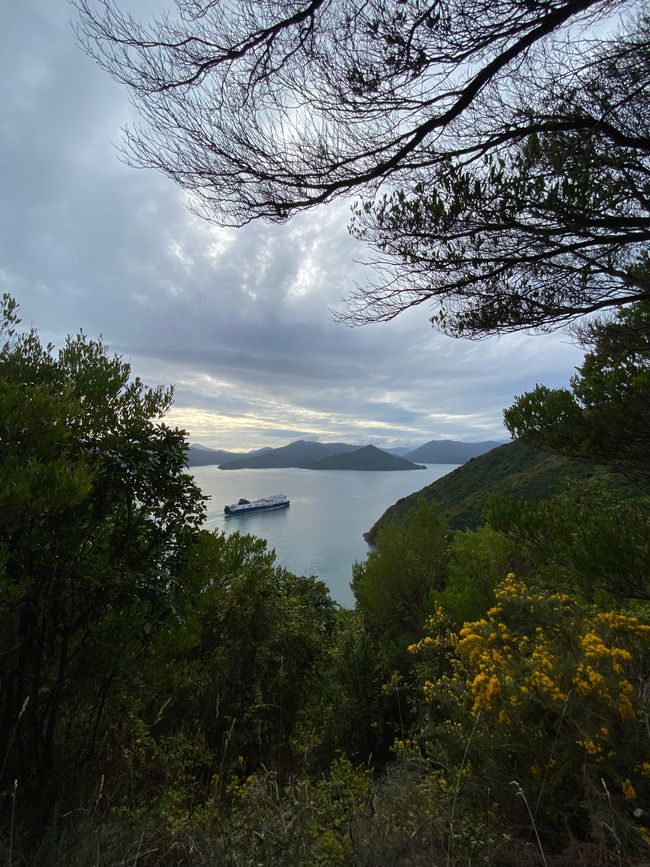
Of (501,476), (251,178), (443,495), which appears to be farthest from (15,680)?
(443,495)

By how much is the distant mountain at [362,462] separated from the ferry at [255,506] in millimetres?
52901

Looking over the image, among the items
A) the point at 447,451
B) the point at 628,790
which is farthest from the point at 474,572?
the point at 447,451

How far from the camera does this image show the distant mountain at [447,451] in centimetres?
11514

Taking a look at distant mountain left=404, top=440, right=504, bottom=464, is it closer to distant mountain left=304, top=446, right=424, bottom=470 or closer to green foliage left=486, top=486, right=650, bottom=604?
distant mountain left=304, top=446, right=424, bottom=470

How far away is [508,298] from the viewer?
9.34 feet

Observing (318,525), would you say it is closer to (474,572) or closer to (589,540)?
(474,572)

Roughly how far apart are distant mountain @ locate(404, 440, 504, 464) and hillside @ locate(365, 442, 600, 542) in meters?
81.0

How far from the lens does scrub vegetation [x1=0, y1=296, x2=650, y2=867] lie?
1.75 metres

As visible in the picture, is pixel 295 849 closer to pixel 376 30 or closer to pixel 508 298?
pixel 508 298

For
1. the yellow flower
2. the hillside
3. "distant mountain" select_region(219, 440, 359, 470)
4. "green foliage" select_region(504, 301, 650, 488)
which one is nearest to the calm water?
the hillside

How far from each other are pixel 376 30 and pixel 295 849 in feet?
11.4

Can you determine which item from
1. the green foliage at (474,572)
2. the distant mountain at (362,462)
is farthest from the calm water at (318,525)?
the distant mountain at (362,462)

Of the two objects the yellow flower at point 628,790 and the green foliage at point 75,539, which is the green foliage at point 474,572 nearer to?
the yellow flower at point 628,790

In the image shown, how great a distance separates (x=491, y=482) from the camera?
24406mm
